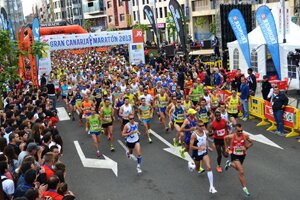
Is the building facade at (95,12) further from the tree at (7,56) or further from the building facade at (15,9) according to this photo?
the tree at (7,56)

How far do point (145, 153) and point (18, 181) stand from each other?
6.21 metres

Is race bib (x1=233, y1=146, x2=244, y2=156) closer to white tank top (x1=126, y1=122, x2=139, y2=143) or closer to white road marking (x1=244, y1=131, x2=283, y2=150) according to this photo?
white tank top (x1=126, y1=122, x2=139, y2=143)

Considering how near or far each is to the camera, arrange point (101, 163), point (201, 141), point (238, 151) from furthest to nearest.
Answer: point (101, 163)
point (201, 141)
point (238, 151)

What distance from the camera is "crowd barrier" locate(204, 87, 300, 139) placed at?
1406cm

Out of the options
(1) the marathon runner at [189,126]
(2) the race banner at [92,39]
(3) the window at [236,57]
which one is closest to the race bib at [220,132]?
(1) the marathon runner at [189,126]

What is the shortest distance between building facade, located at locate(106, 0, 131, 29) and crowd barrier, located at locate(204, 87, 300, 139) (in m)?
62.4

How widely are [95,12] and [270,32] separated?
79.3 m

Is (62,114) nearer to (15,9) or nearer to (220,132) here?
(220,132)

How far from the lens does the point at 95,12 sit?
94625mm

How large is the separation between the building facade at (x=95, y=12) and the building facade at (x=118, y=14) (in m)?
5.67

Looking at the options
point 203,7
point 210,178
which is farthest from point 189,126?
point 203,7

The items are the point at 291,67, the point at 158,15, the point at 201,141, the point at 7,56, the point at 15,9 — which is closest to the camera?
the point at 201,141

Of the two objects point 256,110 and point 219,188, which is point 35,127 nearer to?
point 219,188

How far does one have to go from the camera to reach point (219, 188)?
9844mm
